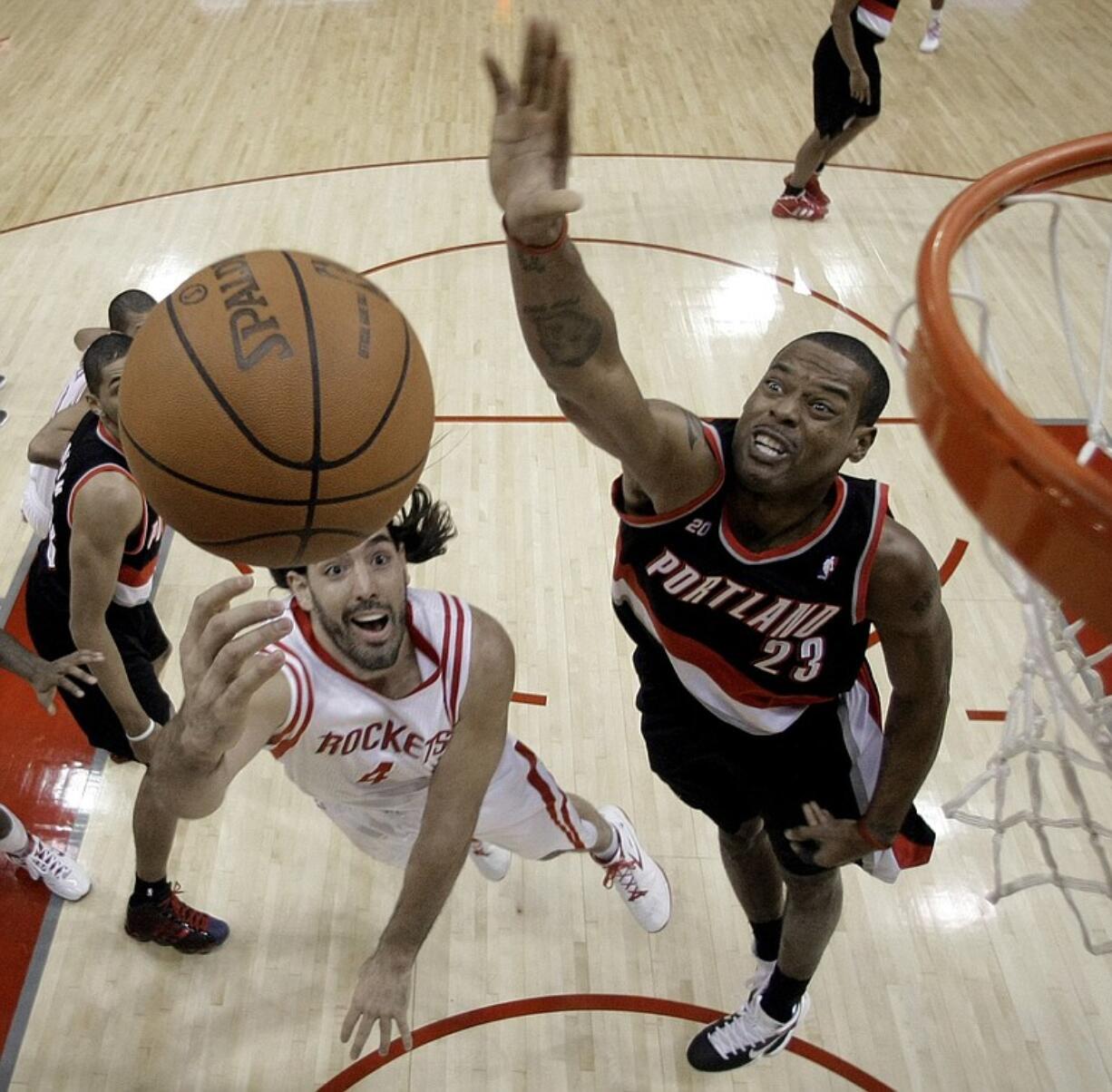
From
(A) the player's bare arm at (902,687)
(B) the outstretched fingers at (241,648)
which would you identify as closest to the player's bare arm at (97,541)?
(B) the outstretched fingers at (241,648)

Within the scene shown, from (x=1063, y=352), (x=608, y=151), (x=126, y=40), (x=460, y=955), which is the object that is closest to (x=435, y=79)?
(x=608, y=151)

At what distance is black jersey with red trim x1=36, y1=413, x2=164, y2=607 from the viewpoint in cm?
285

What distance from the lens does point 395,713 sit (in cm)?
239

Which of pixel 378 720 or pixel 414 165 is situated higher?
pixel 378 720

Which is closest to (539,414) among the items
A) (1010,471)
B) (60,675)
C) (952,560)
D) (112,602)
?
(952,560)

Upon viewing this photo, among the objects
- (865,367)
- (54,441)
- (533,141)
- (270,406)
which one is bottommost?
(54,441)

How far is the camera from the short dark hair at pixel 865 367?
7.00 ft

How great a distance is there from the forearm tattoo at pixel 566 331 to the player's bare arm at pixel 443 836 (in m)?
0.81

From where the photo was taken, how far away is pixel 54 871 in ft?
10.5

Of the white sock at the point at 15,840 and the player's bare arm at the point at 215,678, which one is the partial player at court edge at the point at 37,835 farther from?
the player's bare arm at the point at 215,678

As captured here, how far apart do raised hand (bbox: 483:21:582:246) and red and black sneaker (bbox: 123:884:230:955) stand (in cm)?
217

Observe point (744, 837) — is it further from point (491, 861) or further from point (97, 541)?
point (97, 541)

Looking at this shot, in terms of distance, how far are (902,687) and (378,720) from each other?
108 centimetres

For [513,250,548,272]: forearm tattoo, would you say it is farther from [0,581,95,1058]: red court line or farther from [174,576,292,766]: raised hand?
[0,581,95,1058]: red court line
